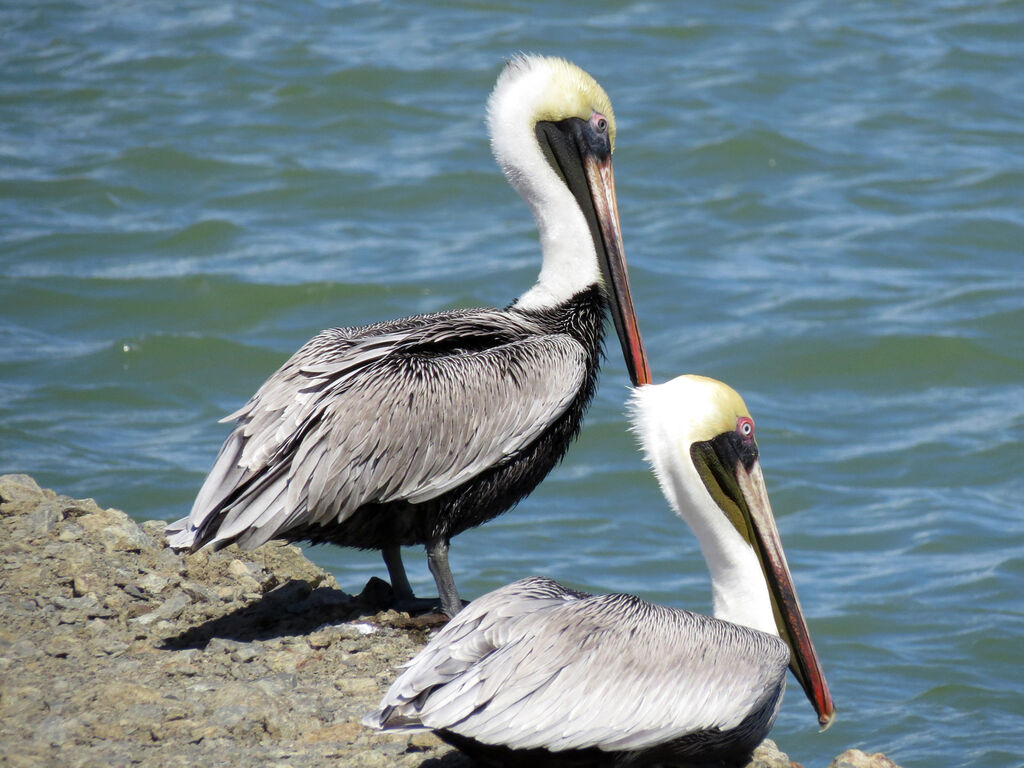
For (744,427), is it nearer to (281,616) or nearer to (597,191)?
(597,191)

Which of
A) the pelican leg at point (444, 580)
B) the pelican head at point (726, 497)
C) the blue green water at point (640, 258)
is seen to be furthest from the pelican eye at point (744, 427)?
the blue green water at point (640, 258)

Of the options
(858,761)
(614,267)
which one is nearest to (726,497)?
(858,761)

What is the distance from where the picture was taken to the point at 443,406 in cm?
458

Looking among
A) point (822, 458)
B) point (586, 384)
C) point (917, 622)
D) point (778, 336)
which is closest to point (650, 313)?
point (778, 336)

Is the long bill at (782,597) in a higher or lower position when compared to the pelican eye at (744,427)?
lower

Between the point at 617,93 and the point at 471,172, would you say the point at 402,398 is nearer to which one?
the point at 471,172

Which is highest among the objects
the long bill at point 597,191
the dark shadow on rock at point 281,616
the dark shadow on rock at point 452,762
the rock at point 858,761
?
the long bill at point 597,191

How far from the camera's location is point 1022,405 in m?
9.26

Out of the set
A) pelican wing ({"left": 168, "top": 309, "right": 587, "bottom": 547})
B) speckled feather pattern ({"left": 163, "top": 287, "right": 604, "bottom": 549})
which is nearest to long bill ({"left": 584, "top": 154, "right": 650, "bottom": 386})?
speckled feather pattern ({"left": 163, "top": 287, "right": 604, "bottom": 549})

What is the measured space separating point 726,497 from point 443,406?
37.8 inches

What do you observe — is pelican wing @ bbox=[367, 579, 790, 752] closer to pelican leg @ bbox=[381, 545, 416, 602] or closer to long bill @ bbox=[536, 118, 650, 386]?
pelican leg @ bbox=[381, 545, 416, 602]

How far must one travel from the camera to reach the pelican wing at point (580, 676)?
3.38 meters

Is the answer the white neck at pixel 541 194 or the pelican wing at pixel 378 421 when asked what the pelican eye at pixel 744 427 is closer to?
the pelican wing at pixel 378 421

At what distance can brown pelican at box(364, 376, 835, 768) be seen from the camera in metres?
3.39
